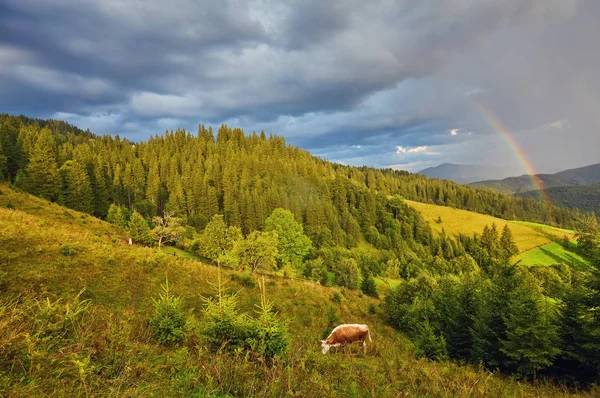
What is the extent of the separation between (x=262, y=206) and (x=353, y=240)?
40.4m

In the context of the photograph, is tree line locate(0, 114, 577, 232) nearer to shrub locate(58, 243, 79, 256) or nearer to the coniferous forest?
the coniferous forest

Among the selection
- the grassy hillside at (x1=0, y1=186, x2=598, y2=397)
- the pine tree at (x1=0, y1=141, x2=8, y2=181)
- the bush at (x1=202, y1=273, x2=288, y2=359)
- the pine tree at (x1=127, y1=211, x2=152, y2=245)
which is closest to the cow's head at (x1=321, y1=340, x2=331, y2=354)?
the grassy hillside at (x1=0, y1=186, x2=598, y2=397)

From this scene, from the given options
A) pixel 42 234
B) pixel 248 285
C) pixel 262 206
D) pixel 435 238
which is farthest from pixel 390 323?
pixel 435 238

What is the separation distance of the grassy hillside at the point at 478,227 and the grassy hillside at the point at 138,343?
129m

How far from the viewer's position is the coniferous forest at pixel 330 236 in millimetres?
17516

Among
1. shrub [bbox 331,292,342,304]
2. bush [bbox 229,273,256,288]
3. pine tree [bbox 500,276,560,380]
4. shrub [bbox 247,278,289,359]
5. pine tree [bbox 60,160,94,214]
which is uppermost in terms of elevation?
pine tree [bbox 60,160,94,214]

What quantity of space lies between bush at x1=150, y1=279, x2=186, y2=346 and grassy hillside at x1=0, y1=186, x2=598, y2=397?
398 millimetres

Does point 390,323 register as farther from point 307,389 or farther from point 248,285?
point 307,389

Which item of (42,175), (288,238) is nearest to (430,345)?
(288,238)

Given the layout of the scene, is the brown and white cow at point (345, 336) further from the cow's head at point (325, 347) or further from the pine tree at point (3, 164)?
the pine tree at point (3, 164)

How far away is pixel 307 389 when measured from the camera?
669 cm

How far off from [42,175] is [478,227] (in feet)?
568

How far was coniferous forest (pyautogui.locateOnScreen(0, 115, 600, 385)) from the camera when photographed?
1752 cm

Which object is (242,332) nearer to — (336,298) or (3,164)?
(336,298)
